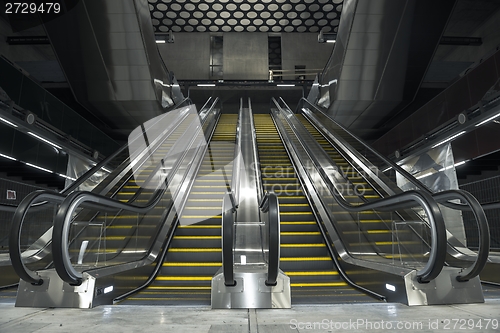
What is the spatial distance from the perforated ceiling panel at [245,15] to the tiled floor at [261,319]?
17.4 meters

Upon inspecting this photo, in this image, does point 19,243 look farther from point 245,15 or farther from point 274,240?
point 245,15

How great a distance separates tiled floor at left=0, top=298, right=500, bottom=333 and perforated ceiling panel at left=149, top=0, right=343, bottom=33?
57.1ft

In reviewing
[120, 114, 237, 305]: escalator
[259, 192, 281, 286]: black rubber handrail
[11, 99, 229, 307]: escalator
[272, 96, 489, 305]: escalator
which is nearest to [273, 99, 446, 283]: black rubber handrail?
[272, 96, 489, 305]: escalator

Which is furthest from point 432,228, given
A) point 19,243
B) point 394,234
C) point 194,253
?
point 19,243

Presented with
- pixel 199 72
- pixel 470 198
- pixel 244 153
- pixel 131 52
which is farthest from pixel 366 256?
pixel 199 72

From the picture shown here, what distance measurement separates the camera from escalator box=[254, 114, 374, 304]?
3646 millimetres

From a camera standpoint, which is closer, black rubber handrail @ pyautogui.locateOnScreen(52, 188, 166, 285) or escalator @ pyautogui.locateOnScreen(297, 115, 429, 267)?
black rubber handrail @ pyautogui.locateOnScreen(52, 188, 166, 285)

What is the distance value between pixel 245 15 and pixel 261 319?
1856 centimetres

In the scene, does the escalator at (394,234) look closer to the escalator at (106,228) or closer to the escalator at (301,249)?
the escalator at (301,249)

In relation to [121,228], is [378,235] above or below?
below

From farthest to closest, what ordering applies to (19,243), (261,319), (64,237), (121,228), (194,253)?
(194,253) < (121,228) < (19,243) < (64,237) < (261,319)

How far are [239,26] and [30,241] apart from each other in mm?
17956

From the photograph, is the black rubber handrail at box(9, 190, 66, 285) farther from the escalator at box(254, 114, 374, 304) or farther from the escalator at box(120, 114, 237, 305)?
the escalator at box(254, 114, 374, 304)

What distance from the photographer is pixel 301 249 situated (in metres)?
4.73
